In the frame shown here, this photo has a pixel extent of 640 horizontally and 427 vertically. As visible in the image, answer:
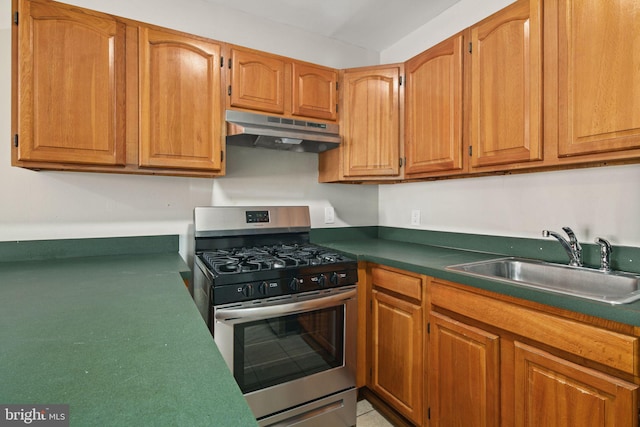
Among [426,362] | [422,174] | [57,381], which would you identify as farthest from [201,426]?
[422,174]

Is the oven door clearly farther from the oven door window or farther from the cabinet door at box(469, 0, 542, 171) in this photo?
the cabinet door at box(469, 0, 542, 171)

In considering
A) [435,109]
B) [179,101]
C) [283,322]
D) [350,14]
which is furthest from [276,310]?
[350,14]

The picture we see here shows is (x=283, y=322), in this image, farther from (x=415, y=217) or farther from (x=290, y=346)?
(x=415, y=217)

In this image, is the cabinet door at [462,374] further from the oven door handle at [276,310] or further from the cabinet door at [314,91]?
the cabinet door at [314,91]

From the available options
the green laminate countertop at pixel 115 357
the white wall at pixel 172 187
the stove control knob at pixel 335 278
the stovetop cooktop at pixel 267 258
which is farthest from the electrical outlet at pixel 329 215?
the green laminate countertop at pixel 115 357

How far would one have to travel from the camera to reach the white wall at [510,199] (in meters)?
1.43

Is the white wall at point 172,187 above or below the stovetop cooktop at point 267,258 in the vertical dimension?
above

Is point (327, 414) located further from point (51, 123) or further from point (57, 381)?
point (51, 123)

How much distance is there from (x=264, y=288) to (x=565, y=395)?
1.19 meters

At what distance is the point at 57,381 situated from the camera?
0.56 m

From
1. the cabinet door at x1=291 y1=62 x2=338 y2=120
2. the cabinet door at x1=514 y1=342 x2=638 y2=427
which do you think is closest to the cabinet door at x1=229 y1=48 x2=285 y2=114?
the cabinet door at x1=291 y1=62 x2=338 y2=120

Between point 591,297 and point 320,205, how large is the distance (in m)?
1.74

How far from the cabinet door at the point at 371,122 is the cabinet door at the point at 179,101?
85cm

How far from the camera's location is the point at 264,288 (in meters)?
1.53
